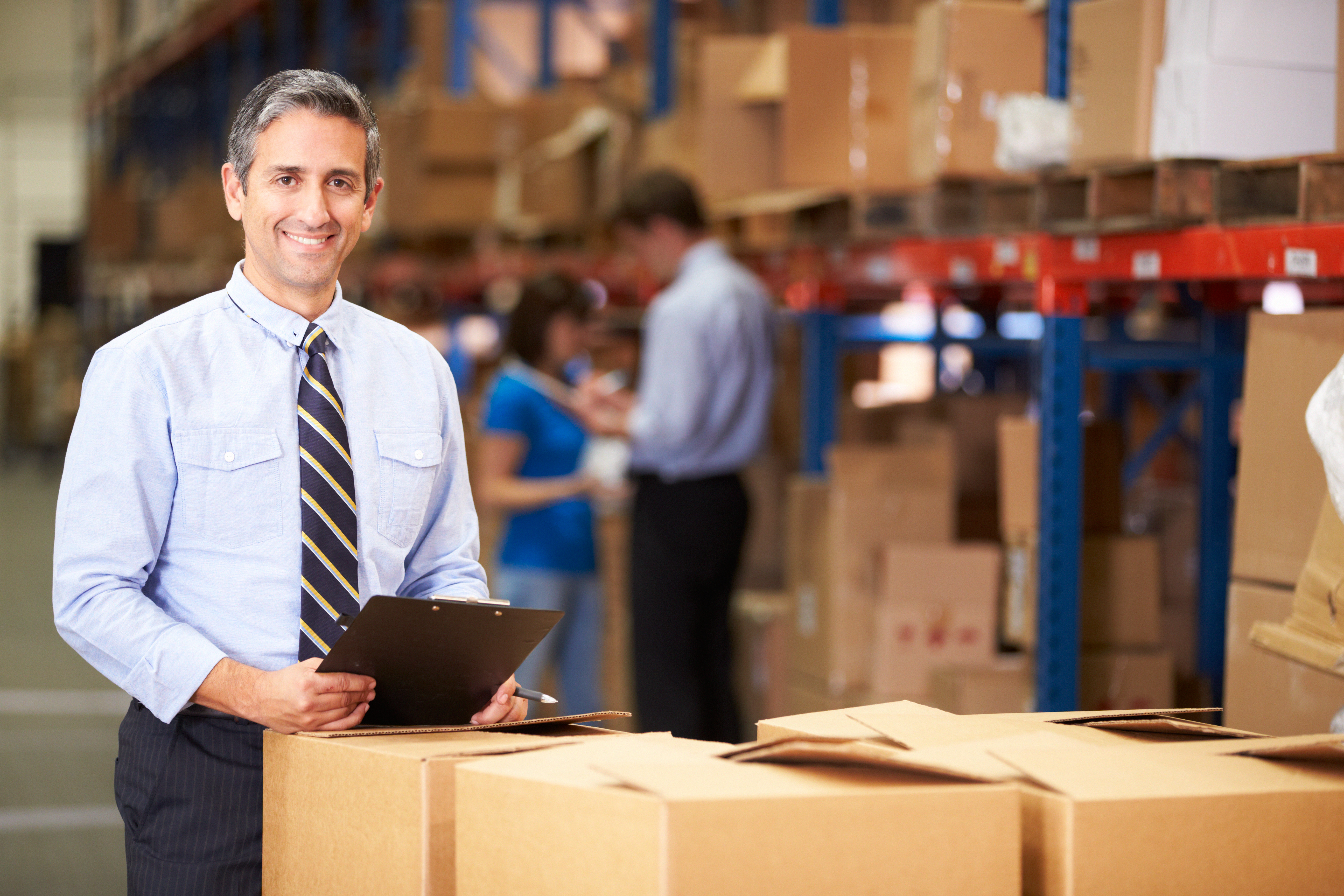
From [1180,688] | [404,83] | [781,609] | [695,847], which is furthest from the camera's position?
[404,83]

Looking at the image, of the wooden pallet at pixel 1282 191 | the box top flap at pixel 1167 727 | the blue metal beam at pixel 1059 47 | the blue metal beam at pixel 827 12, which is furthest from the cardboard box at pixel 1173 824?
the blue metal beam at pixel 827 12

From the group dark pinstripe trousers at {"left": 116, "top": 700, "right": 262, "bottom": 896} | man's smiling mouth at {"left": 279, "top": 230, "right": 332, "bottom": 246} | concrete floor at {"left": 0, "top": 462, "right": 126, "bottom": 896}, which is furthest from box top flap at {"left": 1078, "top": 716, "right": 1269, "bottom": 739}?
concrete floor at {"left": 0, "top": 462, "right": 126, "bottom": 896}

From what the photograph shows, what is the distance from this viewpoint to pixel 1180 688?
4652 millimetres

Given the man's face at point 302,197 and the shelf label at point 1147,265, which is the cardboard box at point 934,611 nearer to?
the shelf label at point 1147,265

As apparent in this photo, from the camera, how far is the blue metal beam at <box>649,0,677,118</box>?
7.26m

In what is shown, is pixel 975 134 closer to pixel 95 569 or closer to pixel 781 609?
pixel 781 609

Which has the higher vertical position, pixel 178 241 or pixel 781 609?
pixel 178 241

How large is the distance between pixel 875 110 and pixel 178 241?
10.8 metres

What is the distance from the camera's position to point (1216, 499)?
4922 mm

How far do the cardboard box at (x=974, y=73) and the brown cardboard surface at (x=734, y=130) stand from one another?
3.80 ft

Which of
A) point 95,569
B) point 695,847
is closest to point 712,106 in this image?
point 95,569

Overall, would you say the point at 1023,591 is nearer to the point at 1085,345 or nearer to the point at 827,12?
the point at 1085,345

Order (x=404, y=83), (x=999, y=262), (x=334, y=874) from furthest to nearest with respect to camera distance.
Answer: (x=404, y=83)
(x=999, y=262)
(x=334, y=874)

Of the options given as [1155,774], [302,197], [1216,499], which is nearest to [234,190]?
[302,197]
